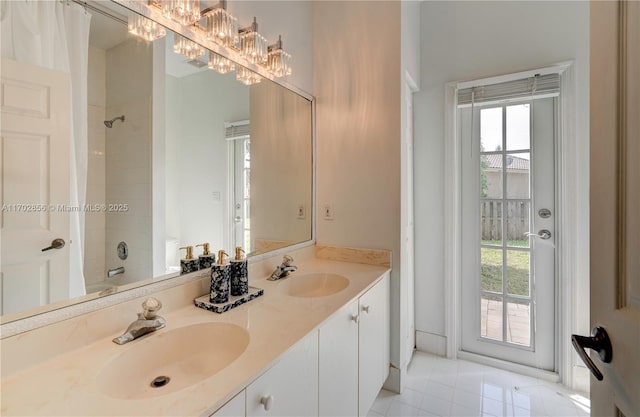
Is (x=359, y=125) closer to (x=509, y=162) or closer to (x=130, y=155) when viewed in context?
(x=509, y=162)

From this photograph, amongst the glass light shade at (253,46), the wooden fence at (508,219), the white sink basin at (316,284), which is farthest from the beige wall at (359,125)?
the wooden fence at (508,219)

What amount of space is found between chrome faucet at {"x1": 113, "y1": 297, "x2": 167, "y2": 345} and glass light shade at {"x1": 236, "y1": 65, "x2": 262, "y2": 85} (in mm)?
1117

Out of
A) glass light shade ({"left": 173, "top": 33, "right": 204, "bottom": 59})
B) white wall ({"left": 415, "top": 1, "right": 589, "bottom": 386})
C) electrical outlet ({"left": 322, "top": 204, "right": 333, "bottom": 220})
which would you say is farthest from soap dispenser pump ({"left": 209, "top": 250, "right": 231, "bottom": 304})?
white wall ({"left": 415, "top": 1, "right": 589, "bottom": 386})

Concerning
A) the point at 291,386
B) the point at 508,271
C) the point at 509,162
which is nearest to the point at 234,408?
the point at 291,386

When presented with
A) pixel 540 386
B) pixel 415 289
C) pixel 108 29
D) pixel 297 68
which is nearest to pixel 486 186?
pixel 415 289

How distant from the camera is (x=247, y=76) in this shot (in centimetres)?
149

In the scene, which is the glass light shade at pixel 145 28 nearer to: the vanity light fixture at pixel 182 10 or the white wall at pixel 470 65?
the vanity light fixture at pixel 182 10

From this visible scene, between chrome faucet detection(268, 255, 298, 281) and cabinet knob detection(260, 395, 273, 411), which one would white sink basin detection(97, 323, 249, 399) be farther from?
chrome faucet detection(268, 255, 298, 281)

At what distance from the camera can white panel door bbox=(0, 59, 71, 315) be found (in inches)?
27.9

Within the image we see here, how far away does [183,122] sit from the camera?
1175mm

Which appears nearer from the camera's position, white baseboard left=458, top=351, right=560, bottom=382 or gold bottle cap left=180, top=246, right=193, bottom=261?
gold bottle cap left=180, top=246, right=193, bottom=261

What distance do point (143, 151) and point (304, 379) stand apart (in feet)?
3.12

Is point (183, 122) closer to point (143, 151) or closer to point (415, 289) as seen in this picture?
point (143, 151)

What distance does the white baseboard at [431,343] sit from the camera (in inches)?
86.4
